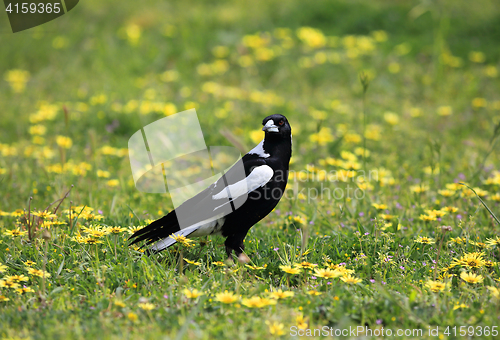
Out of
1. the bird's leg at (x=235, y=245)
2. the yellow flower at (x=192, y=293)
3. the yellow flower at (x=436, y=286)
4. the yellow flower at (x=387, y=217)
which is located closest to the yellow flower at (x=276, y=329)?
the yellow flower at (x=192, y=293)

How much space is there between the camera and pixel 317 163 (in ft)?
16.5

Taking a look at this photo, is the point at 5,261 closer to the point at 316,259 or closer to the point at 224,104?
the point at 316,259

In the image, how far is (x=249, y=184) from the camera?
2.92 metres

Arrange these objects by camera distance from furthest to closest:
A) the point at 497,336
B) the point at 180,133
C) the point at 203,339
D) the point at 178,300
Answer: the point at 180,133 → the point at 178,300 → the point at 497,336 → the point at 203,339

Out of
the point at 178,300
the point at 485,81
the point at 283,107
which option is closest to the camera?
the point at 178,300

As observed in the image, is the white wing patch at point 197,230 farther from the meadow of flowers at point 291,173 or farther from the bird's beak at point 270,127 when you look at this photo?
the bird's beak at point 270,127

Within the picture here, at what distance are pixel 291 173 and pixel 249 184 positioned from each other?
1609 mm

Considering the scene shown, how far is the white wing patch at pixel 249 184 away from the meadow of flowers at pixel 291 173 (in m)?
0.41

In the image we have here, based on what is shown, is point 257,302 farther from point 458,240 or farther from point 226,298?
point 458,240

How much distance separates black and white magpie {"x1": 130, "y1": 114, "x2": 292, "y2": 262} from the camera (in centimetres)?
285

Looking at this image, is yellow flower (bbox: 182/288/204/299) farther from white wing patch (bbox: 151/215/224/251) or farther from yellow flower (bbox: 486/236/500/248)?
yellow flower (bbox: 486/236/500/248)

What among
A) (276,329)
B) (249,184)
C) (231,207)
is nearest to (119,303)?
(276,329)

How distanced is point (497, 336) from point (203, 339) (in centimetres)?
134

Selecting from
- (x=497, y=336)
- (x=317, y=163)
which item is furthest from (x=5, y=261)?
(x=317, y=163)
